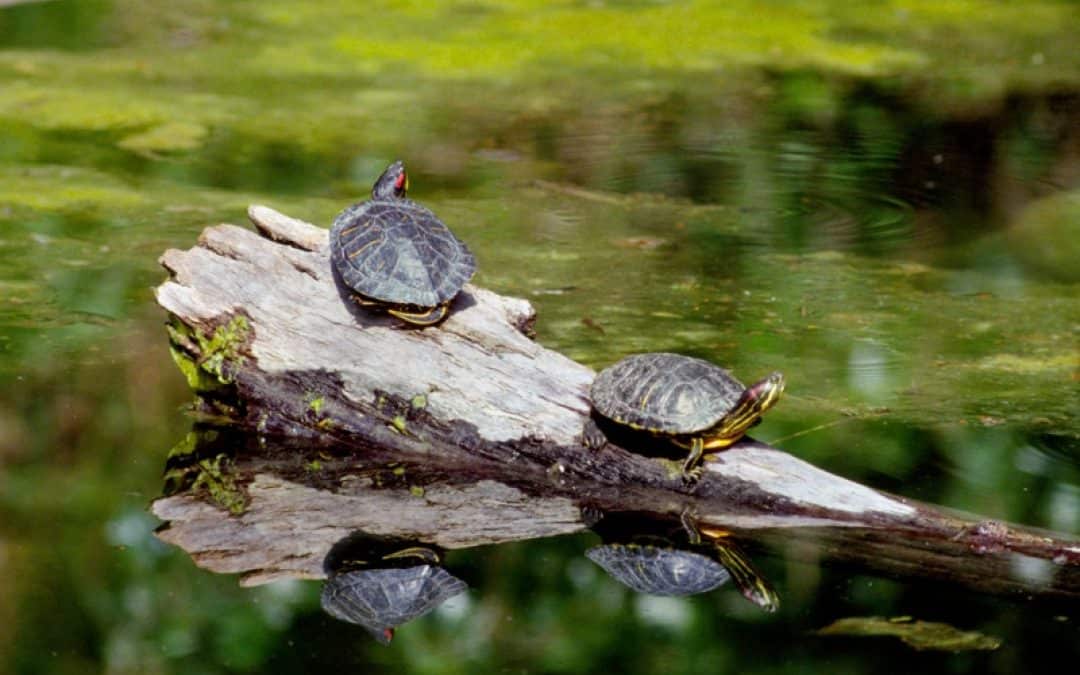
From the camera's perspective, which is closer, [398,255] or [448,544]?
[448,544]

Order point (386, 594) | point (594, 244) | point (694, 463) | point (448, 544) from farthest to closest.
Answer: point (594, 244), point (694, 463), point (448, 544), point (386, 594)

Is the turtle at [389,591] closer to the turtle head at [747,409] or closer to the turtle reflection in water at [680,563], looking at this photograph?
the turtle reflection in water at [680,563]

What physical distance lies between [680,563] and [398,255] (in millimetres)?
1078

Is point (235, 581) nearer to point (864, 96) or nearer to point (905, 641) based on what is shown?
point (905, 641)

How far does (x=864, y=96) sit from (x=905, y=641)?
5.20 meters

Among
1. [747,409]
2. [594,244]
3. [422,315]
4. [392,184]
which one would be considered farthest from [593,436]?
[594,244]

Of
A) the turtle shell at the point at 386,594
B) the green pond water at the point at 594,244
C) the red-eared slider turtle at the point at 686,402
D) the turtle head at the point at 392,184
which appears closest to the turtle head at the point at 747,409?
the red-eared slider turtle at the point at 686,402

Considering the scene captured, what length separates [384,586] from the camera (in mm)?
3027

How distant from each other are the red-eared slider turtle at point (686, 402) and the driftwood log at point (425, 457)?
0.25ft

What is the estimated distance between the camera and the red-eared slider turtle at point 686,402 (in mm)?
3270

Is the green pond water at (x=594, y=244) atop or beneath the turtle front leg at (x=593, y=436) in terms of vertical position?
beneath

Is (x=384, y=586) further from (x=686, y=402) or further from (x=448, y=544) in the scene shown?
(x=686, y=402)

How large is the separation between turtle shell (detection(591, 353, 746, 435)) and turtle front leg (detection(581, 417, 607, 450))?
0.16 ft

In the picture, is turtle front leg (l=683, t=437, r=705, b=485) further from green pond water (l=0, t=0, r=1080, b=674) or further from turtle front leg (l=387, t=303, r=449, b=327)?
turtle front leg (l=387, t=303, r=449, b=327)
